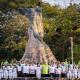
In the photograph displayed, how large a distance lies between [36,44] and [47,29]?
9.57m

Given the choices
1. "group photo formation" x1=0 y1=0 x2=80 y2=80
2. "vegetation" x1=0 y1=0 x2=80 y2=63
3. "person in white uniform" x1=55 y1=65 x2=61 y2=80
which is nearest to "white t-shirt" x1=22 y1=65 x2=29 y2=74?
"person in white uniform" x1=55 y1=65 x2=61 y2=80

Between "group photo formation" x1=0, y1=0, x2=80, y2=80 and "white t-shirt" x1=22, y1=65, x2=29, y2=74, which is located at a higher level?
"group photo formation" x1=0, y1=0, x2=80, y2=80

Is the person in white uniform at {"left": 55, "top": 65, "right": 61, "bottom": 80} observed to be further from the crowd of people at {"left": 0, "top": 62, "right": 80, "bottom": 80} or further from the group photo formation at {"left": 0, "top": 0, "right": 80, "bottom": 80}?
the group photo formation at {"left": 0, "top": 0, "right": 80, "bottom": 80}

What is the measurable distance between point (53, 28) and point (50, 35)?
2.34ft

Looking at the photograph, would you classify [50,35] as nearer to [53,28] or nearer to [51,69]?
[53,28]

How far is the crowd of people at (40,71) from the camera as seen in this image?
32844 millimetres

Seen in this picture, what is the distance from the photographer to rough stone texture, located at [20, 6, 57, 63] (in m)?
37.7

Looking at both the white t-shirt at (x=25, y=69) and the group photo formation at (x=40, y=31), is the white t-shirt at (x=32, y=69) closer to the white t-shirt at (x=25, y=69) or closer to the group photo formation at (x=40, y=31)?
the white t-shirt at (x=25, y=69)

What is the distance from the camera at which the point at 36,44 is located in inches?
1503

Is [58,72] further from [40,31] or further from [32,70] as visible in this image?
[40,31]

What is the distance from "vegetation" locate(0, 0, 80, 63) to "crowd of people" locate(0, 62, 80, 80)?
35.9ft

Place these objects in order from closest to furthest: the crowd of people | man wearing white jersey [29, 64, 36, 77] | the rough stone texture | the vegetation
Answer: the crowd of people → man wearing white jersey [29, 64, 36, 77] → the rough stone texture → the vegetation

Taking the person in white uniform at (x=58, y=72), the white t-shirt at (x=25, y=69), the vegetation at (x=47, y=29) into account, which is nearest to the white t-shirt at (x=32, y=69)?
the white t-shirt at (x=25, y=69)

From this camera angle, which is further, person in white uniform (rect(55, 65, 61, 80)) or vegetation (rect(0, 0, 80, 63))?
vegetation (rect(0, 0, 80, 63))
